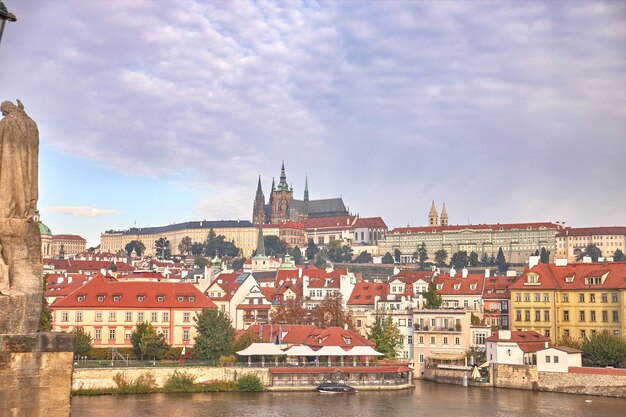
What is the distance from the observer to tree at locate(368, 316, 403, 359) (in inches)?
2474

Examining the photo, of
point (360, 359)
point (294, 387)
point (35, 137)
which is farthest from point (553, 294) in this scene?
point (35, 137)

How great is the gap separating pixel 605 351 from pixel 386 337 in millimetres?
15882

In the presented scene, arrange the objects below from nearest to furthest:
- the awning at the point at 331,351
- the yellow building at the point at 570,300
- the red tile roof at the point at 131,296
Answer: the awning at the point at 331,351 → the yellow building at the point at 570,300 → the red tile roof at the point at 131,296

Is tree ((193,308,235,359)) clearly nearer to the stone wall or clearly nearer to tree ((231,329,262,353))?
tree ((231,329,262,353))

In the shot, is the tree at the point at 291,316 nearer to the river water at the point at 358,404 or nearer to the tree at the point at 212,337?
the tree at the point at 212,337

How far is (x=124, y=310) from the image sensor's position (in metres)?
64.2

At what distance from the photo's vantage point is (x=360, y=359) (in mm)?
58219

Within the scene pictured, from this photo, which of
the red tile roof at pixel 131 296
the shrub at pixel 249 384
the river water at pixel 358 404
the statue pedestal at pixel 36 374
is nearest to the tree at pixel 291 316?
the red tile roof at pixel 131 296

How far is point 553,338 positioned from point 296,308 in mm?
21229

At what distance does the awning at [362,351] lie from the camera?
55.5 metres

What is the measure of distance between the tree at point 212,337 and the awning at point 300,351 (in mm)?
4809

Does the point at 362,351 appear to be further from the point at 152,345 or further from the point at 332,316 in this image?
the point at 152,345

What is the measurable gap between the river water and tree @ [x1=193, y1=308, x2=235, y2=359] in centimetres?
666

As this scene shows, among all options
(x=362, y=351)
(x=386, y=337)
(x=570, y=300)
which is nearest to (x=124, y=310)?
(x=362, y=351)
